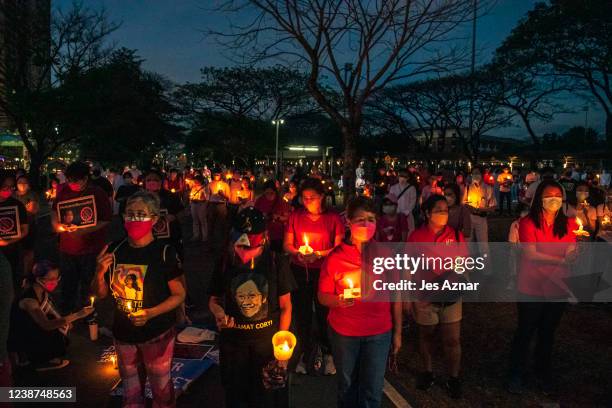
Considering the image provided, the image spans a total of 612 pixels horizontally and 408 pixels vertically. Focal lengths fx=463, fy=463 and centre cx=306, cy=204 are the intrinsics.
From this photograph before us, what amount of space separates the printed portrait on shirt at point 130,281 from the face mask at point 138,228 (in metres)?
0.21

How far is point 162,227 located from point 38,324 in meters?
1.91

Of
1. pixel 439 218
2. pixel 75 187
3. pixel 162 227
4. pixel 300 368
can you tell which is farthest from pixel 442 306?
pixel 75 187

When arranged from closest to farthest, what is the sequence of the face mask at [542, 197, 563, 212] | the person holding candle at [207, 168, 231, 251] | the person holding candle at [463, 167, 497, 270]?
1. the face mask at [542, 197, 563, 212]
2. the person holding candle at [463, 167, 497, 270]
3. the person holding candle at [207, 168, 231, 251]

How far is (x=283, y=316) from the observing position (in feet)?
10.5

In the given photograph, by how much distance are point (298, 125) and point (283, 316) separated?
49.9 meters

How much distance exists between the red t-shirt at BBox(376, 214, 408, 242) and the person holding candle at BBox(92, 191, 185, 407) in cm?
300

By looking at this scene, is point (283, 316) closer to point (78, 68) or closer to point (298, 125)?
point (78, 68)

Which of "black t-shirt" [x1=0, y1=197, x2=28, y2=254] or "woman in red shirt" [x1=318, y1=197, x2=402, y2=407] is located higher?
"black t-shirt" [x1=0, y1=197, x2=28, y2=254]

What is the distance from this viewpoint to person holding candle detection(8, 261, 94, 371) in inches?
181

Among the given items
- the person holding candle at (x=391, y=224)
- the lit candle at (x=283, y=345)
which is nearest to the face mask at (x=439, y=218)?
the person holding candle at (x=391, y=224)

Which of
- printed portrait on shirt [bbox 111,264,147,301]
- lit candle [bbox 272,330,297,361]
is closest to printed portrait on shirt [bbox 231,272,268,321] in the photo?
lit candle [bbox 272,330,297,361]

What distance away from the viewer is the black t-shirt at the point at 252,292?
3055mm

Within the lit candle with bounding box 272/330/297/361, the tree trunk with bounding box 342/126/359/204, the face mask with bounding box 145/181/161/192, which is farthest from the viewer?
the tree trunk with bounding box 342/126/359/204

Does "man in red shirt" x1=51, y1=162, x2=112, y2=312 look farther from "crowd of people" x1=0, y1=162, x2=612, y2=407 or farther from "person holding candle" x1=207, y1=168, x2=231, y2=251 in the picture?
"person holding candle" x1=207, y1=168, x2=231, y2=251
